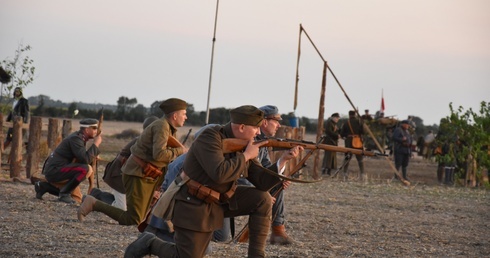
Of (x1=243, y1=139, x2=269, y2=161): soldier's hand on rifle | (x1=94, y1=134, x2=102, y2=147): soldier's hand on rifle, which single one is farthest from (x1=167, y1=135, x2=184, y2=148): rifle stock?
(x1=94, y1=134, x2=102, y2=147): soldier's hand on rifle

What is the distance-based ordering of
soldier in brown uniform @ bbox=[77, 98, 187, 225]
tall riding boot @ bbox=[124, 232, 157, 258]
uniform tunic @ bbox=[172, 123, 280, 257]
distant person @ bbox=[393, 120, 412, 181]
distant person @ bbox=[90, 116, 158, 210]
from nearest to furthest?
uniform tunic @ bbox=[172, 123, 280, 257]
tall riding boot @ bbox=[124, 232, 157, 258]
soldier in brown uniform @ bbox=[77, 98, 187, 225]
distant person @ bbox=[90, 116, 158, 210]
distant person @ bbox=[393, 120, 412, 181]

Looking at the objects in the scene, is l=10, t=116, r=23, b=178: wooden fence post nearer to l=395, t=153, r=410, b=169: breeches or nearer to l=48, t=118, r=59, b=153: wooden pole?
l=48, t=118, r=59, b=153: wooden pole

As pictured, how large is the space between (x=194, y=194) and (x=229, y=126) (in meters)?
0.65

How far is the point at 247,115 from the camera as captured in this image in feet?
25.6

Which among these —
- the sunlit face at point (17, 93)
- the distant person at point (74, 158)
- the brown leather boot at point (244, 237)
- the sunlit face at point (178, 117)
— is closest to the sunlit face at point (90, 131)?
the distant person at point (74, 158)

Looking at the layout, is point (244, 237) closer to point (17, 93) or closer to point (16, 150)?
point (16, 150)

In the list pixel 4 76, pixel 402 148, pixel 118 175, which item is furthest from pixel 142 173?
pixel 402 148

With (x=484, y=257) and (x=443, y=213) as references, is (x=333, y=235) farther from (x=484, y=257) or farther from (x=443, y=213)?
(x=443, y=213)

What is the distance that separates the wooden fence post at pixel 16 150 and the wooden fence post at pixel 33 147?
174 mm

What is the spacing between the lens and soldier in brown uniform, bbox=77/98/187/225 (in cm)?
1008

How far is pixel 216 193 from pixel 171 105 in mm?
2566

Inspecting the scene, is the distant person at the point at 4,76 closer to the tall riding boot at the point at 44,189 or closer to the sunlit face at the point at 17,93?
the sunlit face at the point at 17,93

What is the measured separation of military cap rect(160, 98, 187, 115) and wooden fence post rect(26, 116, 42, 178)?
316 inches

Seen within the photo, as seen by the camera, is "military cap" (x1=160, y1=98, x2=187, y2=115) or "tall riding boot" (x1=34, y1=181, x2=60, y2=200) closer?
"military cap" (x1=160, y1=98, x2=187, y2=115)
